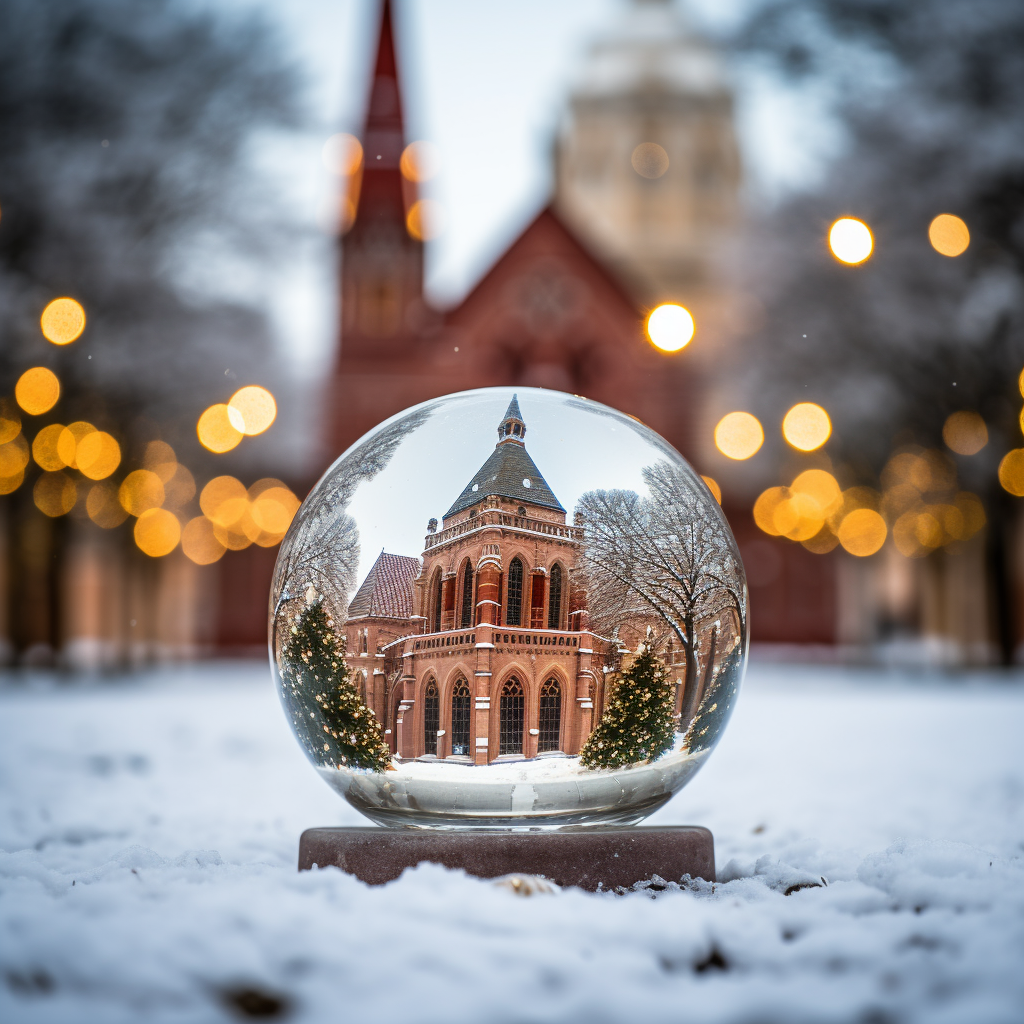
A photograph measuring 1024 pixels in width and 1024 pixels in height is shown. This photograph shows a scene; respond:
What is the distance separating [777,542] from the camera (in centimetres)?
3853

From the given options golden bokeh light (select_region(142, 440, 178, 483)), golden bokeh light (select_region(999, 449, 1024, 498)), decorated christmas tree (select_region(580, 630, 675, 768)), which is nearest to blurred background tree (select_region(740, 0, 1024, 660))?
→ golden bokeh light (select_region(999, 449, 1024, 498))

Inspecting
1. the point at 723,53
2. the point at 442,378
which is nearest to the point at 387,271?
the point at 442,378

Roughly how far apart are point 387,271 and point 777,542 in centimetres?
1794

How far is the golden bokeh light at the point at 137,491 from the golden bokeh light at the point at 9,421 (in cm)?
509

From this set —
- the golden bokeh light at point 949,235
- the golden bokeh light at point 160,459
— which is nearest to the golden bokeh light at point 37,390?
the golden bokeh light at point 160,459

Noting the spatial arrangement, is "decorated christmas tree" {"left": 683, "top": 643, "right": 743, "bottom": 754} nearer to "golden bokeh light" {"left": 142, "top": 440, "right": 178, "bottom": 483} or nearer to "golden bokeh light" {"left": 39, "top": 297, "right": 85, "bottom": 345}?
"golden bokeh light" {"left": 39, "top": 297, "right": 85, "bottom": 345}

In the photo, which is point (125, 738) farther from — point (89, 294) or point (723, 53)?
point (723, 53)

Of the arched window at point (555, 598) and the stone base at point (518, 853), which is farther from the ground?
the arched window at point (555, 598)

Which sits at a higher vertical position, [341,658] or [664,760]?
A: [341,658]

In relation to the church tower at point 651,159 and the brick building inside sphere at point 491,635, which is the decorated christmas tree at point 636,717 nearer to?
the brick building inside sphere at point 491,635

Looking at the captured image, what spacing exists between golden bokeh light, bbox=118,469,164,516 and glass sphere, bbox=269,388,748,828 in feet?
65.8

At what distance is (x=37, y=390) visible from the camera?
52.9 ft

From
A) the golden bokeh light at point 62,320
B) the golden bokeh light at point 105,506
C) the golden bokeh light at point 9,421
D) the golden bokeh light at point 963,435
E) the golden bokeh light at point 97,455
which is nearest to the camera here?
the golden bokeh light at point 62,320

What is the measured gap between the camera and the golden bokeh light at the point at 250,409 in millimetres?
18047
